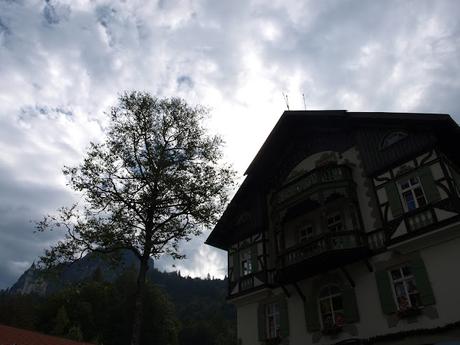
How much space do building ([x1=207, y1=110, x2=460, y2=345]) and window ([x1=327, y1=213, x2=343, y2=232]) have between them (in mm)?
52

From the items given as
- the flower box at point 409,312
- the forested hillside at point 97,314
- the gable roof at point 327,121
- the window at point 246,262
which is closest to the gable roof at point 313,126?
the gable roof at point 327,121

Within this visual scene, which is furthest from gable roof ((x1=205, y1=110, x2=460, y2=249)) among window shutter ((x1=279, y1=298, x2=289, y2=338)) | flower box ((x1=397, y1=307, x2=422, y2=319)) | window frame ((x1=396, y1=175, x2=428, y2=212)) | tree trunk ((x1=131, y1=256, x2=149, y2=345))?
tree trunk ((x1=131, y1=256, x2=149, y2=345))

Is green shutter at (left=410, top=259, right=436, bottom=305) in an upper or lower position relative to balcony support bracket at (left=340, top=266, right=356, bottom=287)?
lower

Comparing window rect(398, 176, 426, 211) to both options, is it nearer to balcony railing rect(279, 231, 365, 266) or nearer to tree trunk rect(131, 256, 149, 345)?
balcony railing rect(279, 231, 365, 266)

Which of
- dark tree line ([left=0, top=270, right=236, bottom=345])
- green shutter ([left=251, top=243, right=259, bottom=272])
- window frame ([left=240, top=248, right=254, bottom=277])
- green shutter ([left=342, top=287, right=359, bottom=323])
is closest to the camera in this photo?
green shutter ([left=342, top=287, right=359, bottom=323])

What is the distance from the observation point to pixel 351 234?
673 inches

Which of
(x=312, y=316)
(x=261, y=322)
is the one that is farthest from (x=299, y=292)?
(x=261, y=322)

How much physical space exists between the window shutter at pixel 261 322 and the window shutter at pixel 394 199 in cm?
867

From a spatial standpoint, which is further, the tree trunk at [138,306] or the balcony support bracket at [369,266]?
the balcony support bracket at [369,266]

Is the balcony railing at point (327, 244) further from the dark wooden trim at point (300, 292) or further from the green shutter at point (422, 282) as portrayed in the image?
the green shutter at point (422, 282)

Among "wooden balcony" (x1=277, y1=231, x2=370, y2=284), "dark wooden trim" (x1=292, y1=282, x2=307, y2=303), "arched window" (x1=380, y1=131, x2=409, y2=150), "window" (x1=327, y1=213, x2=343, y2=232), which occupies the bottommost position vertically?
"dark wooden trim" (x1=292, y1=282, x2=307, y2=303)

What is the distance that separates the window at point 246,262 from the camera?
2279 centimetres

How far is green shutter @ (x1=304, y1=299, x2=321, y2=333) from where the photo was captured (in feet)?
58.4

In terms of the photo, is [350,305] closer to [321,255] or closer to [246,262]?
[321,255]
